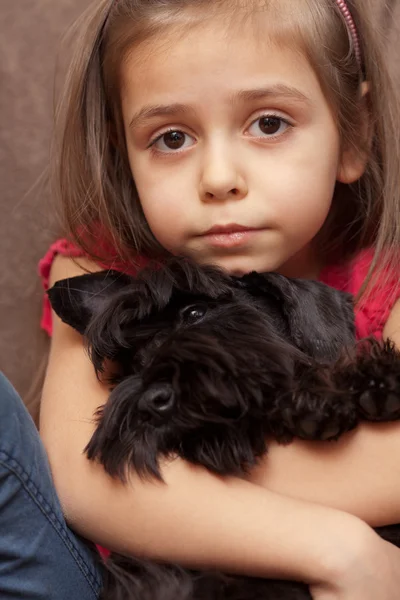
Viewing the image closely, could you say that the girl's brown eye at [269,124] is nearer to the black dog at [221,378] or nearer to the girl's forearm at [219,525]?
the black dog at [221,378]

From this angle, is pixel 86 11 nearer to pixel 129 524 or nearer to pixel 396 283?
pixel 396 283

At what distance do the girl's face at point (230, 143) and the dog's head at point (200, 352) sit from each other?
200 millimetres

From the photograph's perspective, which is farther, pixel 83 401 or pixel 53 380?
pixel 53 380

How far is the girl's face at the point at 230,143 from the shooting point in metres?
1.68

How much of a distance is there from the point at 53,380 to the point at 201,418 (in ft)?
1.79

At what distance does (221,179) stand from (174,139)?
20 cm

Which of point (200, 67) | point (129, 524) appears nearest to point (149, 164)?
point (200, 67)

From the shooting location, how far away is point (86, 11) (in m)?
2.00

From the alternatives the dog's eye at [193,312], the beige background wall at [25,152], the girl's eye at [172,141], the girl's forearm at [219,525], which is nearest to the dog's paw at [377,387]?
the girl's forearm at [219,525]

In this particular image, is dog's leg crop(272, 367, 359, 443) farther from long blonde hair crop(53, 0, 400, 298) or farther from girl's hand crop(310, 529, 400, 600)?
long blonde hair crop(53, 0, 400, 298)

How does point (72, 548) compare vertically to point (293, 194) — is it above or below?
below

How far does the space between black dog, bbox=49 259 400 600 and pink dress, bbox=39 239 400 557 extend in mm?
278

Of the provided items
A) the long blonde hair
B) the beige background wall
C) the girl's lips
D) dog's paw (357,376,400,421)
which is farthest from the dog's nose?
the beige background wall

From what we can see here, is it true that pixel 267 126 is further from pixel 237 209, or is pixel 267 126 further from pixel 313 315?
pixel 313 315
